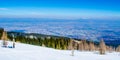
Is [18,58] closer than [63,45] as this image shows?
Yes

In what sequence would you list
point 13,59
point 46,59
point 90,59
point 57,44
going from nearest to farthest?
point 13,59, point 46,59, point 90,59, point 57,44

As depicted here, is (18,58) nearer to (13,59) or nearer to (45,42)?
(13,59)

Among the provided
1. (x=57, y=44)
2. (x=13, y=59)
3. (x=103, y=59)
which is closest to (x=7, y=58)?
(x=13, y=59)

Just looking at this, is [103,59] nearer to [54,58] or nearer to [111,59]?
[111,59]

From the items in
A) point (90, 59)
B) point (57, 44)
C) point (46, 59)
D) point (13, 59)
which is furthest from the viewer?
point (57, 44)

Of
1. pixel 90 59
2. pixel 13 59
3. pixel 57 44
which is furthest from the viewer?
pixel 57 44

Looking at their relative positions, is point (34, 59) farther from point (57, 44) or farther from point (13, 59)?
point (57, 44)

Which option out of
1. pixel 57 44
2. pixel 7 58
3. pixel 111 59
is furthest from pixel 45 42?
pixel 7 58

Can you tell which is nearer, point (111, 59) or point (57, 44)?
point (111, 59)
